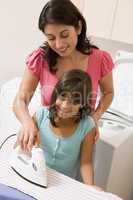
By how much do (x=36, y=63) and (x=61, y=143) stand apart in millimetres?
283

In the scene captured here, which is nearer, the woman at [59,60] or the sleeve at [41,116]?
the woman at [59,60]

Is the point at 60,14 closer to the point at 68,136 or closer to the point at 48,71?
the point at 48,71

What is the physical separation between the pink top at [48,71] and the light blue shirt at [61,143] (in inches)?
3.3

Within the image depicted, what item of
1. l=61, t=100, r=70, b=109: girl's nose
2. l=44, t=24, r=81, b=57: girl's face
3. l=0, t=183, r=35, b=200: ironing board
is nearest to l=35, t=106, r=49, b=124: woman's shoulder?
l=61, t=100, r=70, b=109: girl's nose

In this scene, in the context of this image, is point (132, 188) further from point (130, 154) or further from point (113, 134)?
point (113, 134)

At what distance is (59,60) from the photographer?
3.77ft

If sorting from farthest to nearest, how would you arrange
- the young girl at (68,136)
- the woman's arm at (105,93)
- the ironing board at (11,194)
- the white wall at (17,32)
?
the white wall at (17,32) < the woman's arm at (105,93) < the young girl at (68,136) < the ironing board at (11,194)

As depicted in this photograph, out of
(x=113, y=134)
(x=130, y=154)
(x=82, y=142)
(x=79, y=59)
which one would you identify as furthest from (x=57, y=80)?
(x=130, y=154)

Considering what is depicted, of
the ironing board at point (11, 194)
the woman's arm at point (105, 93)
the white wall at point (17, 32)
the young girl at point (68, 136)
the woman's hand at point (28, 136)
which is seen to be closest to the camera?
the ironing board at point (11, 194)

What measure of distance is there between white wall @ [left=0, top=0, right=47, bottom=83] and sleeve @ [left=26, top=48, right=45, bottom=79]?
0.88 meters

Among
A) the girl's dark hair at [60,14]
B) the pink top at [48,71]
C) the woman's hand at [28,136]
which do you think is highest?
the girl's dark hair at [60,14]

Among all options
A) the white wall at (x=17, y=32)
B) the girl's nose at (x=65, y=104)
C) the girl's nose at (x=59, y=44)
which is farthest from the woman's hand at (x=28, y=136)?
the white wall at (x=17, y=32)

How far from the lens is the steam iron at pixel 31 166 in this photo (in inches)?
35.2

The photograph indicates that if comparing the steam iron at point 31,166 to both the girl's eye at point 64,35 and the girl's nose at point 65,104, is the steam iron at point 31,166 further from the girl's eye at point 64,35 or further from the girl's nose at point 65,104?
the girl's eye at point 64,35
